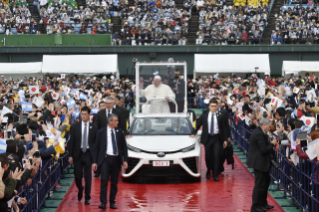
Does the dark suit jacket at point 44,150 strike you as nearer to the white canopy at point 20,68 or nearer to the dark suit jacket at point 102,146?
the dark suit jacket at point 102,146

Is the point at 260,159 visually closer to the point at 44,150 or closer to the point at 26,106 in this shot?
the point at 44,150

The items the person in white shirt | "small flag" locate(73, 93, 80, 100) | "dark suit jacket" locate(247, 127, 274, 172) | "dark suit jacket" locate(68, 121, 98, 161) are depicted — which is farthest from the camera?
the person in white shirt

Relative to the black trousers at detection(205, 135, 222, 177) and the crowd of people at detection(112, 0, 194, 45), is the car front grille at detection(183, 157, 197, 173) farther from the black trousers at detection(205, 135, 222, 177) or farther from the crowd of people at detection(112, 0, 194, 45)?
the crowd of people at detection(112, 0, 194, 45)

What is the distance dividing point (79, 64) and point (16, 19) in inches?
363

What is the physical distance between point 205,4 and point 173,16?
3.38m

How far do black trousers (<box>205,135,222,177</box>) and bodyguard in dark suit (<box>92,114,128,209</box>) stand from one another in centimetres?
334

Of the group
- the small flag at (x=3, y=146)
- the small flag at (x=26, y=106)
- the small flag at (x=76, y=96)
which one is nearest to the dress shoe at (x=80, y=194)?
the small flag at (x=3, y=146)

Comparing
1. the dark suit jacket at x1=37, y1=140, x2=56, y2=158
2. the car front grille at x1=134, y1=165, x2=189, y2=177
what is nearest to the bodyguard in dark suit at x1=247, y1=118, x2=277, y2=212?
the car front grille at x1=134, y1=165, x2=189, y2=177

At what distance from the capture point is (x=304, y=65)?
116 ft

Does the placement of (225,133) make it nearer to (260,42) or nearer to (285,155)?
(285,155)

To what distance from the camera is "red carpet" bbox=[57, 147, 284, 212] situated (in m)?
10.4

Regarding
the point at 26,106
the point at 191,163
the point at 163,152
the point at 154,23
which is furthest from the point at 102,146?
the point at 154,23

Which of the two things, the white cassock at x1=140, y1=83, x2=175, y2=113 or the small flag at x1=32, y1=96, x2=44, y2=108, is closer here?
the small flag at x1=32, y1=96, x2=44, y2=108

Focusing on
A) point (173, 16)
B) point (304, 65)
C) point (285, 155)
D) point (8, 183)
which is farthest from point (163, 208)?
point (173, 16)
